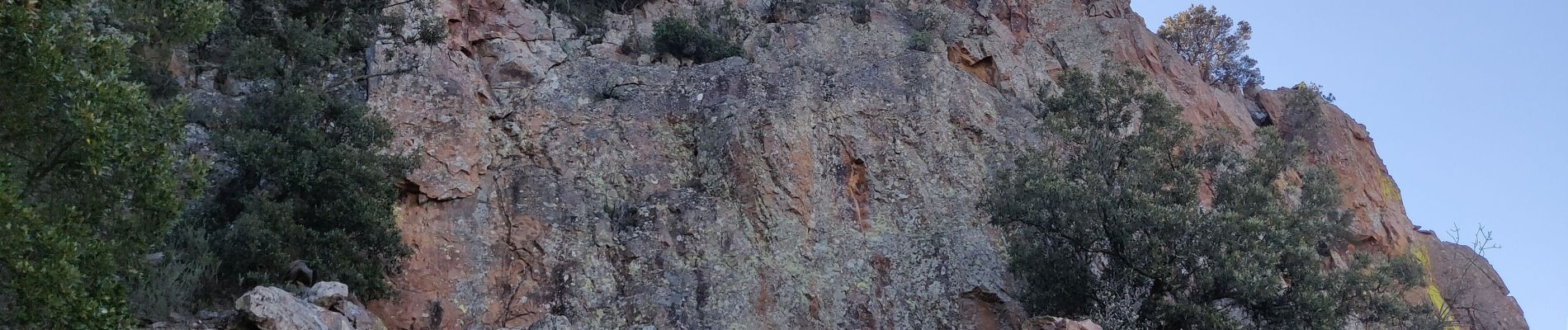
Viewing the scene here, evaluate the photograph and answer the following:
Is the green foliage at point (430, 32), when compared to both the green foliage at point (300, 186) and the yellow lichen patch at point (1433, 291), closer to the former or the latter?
the green foliage at point (300, 186)

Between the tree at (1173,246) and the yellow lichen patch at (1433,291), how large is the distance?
101 inches

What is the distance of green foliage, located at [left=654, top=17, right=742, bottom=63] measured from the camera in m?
25.7

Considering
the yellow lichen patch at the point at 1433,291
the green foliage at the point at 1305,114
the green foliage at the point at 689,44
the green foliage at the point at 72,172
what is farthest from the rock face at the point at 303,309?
the green foliage at the point at 1305,114

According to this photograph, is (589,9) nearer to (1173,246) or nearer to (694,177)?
(694,177)

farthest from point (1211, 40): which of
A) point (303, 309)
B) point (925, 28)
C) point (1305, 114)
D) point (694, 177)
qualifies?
point (303, 309)

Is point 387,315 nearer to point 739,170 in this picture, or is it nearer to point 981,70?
point 739,170

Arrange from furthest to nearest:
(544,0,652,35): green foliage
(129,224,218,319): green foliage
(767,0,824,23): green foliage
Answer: (767,0,824,23): green foliage, (544,0,652,35): green foliage, (129,224,218,319): green foliage

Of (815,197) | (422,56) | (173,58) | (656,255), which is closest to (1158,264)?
(815,197)

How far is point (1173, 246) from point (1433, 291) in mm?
12712

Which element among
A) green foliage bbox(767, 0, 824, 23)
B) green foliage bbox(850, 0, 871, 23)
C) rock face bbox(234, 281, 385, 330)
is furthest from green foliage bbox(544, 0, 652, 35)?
rock face bbox(234, 281, 385, 330)

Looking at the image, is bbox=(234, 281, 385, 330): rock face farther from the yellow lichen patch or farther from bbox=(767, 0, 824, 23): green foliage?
the yellow lichen patch

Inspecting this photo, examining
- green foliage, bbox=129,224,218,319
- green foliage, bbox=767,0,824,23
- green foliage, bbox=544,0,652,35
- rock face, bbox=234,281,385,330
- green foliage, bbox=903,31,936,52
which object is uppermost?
green foliage, bbox=903,31,936,52

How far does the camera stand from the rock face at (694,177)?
1947 centimetres

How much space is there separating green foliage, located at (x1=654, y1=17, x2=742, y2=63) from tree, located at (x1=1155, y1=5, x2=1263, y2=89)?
1878 cm
